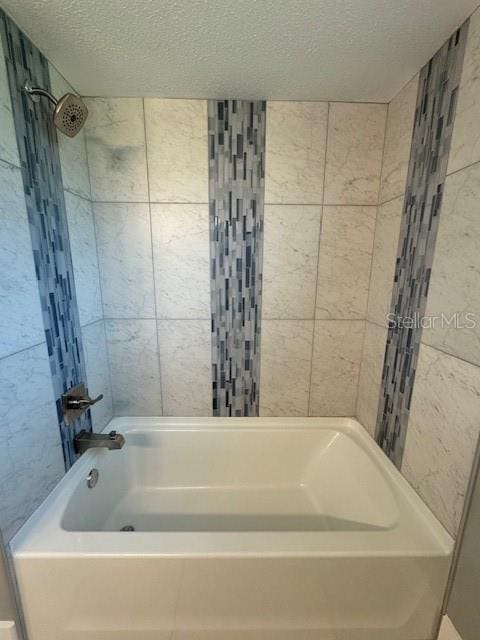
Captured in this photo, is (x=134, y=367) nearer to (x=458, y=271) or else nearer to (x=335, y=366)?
(x=335, y=366)

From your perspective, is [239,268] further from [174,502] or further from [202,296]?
[174,502]

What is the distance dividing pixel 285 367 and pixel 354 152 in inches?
41.3

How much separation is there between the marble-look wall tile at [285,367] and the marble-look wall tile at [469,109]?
0.80 m

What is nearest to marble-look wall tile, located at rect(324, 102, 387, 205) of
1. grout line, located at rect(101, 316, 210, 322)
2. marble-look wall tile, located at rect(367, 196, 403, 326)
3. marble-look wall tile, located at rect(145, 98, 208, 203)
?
marble-look wall tile, located at rect(367, 196, 403, 326)

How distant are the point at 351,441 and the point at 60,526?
3.94 feet

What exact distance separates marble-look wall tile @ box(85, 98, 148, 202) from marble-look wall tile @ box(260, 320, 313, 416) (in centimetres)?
89

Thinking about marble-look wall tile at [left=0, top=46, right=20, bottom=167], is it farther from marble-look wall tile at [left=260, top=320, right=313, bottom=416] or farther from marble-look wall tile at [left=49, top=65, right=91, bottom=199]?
marble-look wall tile at [left=260, top=320, right=313, bottom=416]

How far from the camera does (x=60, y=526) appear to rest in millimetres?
830

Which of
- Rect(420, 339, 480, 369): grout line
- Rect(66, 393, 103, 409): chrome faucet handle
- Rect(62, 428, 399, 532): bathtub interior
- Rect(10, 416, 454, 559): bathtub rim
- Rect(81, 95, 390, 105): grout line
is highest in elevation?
Rect(81, 95, 390, 105): grout line

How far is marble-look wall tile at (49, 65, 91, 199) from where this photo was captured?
0.99 meters

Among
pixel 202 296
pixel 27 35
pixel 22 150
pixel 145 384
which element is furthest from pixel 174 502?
pixel 27 35

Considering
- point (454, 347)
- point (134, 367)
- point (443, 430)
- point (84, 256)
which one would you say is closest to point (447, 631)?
point (443, 430)

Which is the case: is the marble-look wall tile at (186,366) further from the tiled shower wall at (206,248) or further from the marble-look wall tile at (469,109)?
the marble-look wall tile at (469,109)

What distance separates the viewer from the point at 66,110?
0.81m
